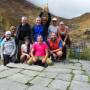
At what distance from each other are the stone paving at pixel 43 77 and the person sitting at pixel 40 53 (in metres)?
0.28

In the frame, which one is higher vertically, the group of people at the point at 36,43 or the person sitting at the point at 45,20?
the person sitting at the point at 45,20

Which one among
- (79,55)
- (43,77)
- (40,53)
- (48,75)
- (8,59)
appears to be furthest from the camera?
(79,55)

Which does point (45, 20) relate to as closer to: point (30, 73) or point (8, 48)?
point (8, 48)

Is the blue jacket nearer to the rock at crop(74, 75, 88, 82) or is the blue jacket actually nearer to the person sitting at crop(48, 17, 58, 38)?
the person sitting at crop(48, 17, 58, 38)

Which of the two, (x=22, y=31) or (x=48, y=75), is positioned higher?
(x=22, y=31)

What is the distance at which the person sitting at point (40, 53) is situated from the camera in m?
9.14

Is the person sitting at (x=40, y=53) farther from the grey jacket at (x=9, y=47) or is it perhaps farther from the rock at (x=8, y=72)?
the rock at (x=8, y=72)

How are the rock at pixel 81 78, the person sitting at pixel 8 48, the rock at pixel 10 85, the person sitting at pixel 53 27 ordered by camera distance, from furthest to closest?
the person sitting at pixel 53 27, the person sitting at pixel 8 48, the rock at pixel 81 78, the rock at pixel 10 85

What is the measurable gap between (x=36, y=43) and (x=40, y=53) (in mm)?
314

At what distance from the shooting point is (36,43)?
30.7ft

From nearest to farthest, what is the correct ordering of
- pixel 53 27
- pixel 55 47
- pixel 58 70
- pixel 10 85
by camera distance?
1. pixel 10 85
2. pixel 58 70
3. pixel 55 47
4. pixel 53 27

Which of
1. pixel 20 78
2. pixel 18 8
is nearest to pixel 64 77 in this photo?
pixel 20 78

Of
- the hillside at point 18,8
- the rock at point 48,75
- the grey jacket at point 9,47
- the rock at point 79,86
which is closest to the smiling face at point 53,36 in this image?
the grey jacket at point 9,47

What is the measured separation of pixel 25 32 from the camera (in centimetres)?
954
